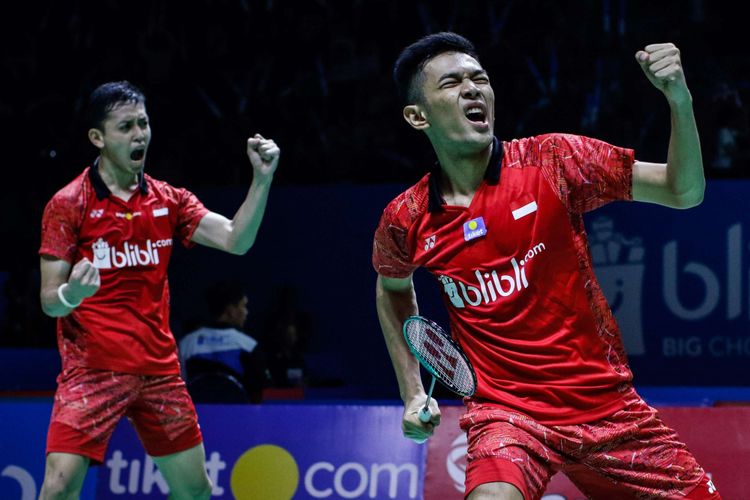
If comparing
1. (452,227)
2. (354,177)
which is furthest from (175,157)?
(452,227)

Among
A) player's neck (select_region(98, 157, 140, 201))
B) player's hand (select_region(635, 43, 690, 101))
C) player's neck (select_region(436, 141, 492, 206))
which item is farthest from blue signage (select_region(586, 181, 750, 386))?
player's hand (select_region(635, 43, 690, 101))

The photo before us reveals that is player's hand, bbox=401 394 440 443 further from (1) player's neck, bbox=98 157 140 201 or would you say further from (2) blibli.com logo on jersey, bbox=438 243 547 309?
(1) player's neck, bbox=98 157 140 201

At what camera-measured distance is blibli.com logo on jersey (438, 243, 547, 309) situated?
267 cm

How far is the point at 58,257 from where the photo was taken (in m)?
3.95

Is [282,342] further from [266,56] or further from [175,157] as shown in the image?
[266,56]

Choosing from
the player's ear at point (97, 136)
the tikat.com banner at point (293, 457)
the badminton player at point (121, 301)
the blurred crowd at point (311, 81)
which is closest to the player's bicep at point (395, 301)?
the badminton player at point (121, 301)

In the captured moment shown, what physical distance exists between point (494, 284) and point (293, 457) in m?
2.53

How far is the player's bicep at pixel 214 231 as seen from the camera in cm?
417

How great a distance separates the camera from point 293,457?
4945 millimetres

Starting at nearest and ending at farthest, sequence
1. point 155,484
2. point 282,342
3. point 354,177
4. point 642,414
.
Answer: point 642,414 → point 155,484 → point 282,342 → point 354,177

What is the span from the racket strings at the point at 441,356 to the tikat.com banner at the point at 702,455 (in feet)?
6.96

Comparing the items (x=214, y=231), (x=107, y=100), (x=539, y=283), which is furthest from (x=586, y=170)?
(x=107, y=100)

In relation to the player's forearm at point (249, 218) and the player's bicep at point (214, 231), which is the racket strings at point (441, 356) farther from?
the player's bicep at point (214, 231)

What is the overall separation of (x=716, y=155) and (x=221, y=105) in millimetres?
4525
